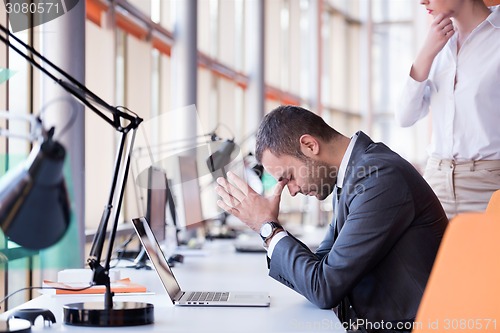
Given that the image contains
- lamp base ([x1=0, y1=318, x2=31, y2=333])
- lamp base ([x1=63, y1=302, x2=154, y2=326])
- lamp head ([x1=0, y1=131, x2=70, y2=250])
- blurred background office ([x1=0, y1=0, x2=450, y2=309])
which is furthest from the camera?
blurred background office ([x1=0, y1=0, x2=450, y2=309])

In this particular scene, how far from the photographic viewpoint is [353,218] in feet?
6.29

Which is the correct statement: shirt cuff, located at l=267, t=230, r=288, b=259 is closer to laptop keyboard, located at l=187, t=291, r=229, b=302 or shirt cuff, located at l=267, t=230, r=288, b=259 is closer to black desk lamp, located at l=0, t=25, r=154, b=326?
laptop keyboard, located at l=187, t=291, r=229, b=302

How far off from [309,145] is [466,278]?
2.59 feet

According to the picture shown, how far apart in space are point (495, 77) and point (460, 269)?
1482 millimetres

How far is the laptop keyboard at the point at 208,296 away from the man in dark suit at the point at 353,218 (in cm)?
17

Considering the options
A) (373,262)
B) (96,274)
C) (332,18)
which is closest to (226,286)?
(373,262)

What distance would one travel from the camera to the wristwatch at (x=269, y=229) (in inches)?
79.7

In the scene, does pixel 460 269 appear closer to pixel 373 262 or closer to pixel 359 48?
pixel 373 262

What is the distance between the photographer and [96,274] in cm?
162

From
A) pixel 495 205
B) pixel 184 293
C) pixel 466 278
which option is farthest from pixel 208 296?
pixel 466 278

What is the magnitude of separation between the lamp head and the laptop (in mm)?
702

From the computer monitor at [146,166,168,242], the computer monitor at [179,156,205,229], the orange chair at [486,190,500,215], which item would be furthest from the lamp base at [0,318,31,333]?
the computer monitor at [179,156,205,229]

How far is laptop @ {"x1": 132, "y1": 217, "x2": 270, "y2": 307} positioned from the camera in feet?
6.45

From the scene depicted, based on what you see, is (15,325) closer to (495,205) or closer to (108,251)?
(108,251)
